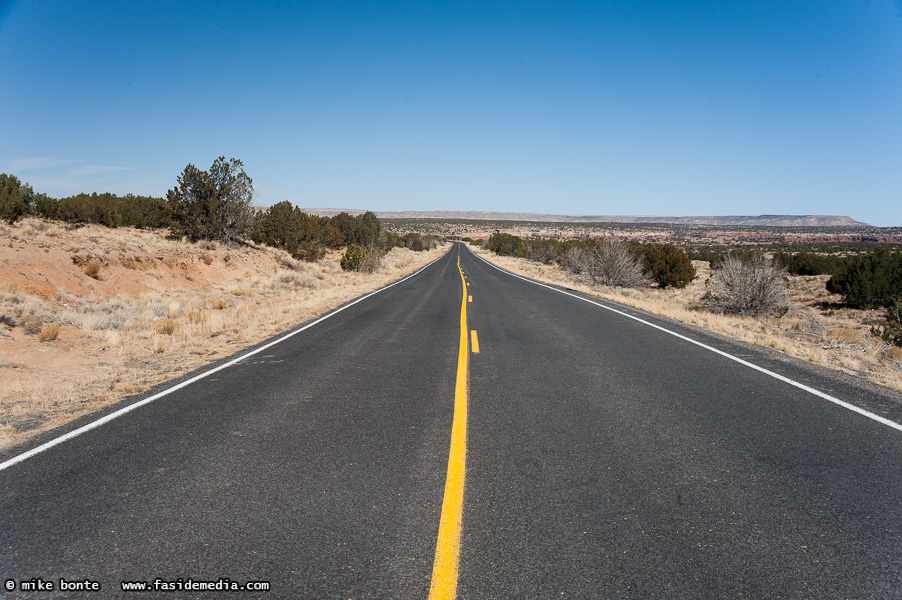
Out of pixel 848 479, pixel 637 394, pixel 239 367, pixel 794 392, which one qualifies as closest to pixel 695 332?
pixel 794 392

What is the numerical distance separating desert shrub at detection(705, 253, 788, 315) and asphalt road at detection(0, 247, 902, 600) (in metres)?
11.8

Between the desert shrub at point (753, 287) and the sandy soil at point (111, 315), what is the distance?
14.4m

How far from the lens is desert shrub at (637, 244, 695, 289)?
33.7 meters

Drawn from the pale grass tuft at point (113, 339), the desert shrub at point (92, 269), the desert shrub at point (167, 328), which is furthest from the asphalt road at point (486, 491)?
the desert shrub at point (92, 269)

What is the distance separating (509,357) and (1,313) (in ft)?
36.9

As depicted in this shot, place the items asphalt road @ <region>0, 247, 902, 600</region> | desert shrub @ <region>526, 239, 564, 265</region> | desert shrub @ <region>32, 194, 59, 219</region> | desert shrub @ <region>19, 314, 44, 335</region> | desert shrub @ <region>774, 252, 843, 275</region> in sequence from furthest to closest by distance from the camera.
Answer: desert shrub @ <region>526, 239, 564, 265</region>, desert shrub @ <region>774, 252, 843, 275</region>, desert shrub @ <region>32, 194, 59, 219</region>, desert shrub @ <region>19, 314, 44, 335</region>, asphalt road @ <region>0, 247, 902, 600</region>

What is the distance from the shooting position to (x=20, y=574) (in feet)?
9.02

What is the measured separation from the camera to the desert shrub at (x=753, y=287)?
1714 cm

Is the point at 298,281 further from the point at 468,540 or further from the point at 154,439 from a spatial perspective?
the point at 468,540

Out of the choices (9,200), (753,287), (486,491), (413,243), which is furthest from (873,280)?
(413,243)

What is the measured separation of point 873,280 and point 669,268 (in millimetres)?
11453

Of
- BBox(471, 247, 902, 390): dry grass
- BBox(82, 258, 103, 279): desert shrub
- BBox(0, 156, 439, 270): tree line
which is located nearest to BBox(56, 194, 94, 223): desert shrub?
BBox(0, 156, 439, 270): tree line

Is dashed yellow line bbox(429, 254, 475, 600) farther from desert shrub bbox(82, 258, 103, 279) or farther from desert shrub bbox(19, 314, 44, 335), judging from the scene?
desert shrub bbox(82, 258, 103, 279)

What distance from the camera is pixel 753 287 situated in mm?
17469
